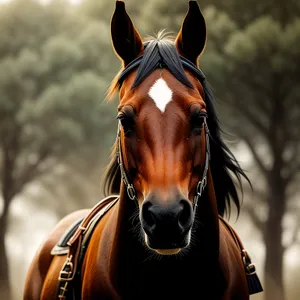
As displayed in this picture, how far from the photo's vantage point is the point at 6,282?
2166 cm

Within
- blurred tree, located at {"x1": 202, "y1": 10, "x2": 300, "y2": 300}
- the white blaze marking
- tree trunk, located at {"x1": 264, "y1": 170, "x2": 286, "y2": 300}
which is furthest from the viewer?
tree trunk, located at {"x1": 264, "y1": 170, "x2": 286, "y2": 300}

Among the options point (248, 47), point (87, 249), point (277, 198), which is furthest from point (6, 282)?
point (87, 249)

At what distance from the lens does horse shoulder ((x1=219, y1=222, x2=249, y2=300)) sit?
364cm

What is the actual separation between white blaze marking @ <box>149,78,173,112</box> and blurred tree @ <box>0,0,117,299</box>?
60.8 ft

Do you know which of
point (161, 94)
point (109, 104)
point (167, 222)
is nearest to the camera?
point (167, 222)

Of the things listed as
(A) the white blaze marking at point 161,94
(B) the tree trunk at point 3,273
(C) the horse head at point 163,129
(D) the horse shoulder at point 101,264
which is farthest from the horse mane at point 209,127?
(B) the tree trunk at point 3,273

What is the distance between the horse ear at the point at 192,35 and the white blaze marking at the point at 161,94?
39cm

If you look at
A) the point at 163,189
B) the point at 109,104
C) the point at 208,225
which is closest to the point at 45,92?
the point at 109,104

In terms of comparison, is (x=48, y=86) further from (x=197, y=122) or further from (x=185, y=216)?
(x=185, y=216)

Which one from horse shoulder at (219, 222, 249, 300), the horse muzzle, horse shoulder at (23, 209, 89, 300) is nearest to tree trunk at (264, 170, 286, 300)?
horse shoulder at (23, 209, 89, 300)

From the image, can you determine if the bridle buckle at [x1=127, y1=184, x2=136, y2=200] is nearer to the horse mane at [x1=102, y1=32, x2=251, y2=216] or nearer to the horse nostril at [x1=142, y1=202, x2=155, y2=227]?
the horse nostril at [x1=142, y1=202, x2=155, y2=227]

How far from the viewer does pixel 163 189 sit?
298cm

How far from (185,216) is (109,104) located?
65.2 feet

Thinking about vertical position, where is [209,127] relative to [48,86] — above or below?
below
